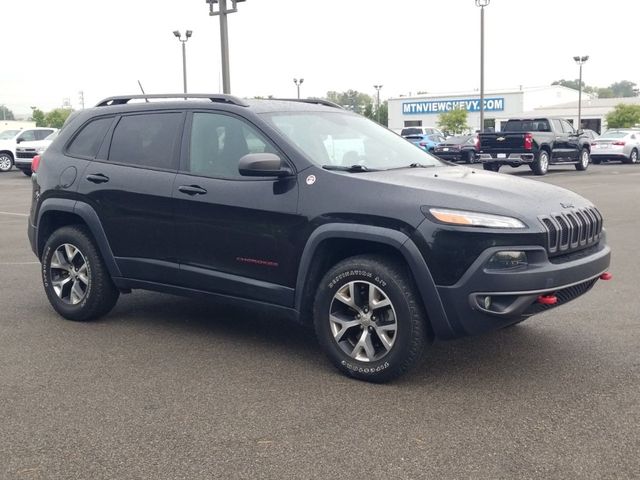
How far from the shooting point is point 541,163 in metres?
26.2

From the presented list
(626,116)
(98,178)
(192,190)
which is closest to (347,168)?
(192,190)

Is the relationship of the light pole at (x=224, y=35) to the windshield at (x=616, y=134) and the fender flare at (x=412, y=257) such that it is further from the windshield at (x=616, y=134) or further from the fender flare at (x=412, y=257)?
the windshield at (x=616, y=134)

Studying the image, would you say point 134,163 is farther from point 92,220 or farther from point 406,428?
point 406,428

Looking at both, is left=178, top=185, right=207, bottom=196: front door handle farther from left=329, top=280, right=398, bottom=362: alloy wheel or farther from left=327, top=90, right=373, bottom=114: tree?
left=327, top=90, right=373, bottom=114: tree

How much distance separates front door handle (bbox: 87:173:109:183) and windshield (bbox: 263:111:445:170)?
1.52 metres

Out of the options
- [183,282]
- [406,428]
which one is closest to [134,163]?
[183,282]

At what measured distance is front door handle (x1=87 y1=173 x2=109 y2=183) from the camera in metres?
6.37

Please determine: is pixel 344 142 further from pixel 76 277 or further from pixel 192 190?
pixel 76 277

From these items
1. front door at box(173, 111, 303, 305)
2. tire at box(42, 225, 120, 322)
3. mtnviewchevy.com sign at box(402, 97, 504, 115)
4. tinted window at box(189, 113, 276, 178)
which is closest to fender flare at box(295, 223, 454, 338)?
front door at box(173, 111, 303, 305)

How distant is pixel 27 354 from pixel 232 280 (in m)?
1.56

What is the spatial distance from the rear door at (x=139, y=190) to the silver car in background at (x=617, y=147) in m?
32.1

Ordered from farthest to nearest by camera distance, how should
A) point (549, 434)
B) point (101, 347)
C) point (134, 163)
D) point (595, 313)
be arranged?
point (595, 313), point (134, 163), point (101, 347), point (549, 434)

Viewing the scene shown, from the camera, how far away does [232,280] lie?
18.4ft

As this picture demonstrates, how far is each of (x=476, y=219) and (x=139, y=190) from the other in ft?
8.90
